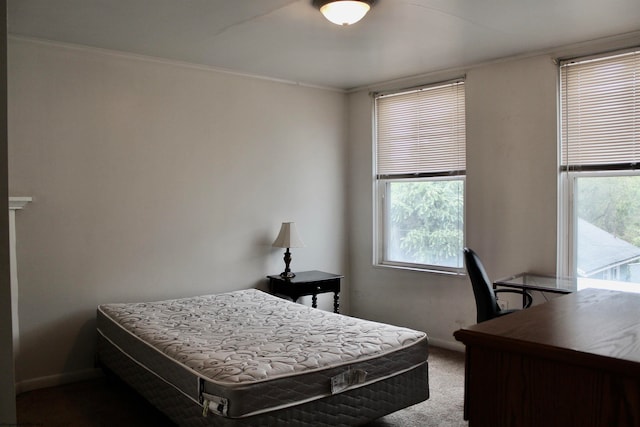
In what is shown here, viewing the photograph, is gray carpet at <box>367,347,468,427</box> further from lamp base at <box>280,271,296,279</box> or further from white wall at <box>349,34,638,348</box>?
lamp base at <box>280,271,296,279</box>

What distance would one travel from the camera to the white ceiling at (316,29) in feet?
9.80

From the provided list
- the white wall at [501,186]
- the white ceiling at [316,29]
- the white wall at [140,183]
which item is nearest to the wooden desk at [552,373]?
the white ceiling at [316,29]

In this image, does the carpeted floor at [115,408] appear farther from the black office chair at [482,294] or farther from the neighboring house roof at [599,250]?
the neighboring house roof at [599,250]

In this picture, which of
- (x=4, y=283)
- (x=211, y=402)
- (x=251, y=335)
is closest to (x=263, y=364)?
(x=211, y=402)

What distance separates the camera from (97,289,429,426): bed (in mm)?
2322

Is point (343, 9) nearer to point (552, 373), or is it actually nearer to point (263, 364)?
point (263, 364)

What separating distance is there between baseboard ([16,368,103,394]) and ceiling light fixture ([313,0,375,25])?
9.75ft

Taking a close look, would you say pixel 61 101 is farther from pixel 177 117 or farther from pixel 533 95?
pixel 533 95

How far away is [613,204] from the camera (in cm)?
367

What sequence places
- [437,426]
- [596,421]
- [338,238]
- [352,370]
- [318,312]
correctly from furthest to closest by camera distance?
[338,238] → [318,312] → [437,426] → [352,370] → [596,421]

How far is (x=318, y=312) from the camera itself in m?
3.61

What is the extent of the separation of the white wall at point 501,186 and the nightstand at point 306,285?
621 millimetres

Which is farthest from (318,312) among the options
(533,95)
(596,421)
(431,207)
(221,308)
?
(596,421)

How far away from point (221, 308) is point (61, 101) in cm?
184
